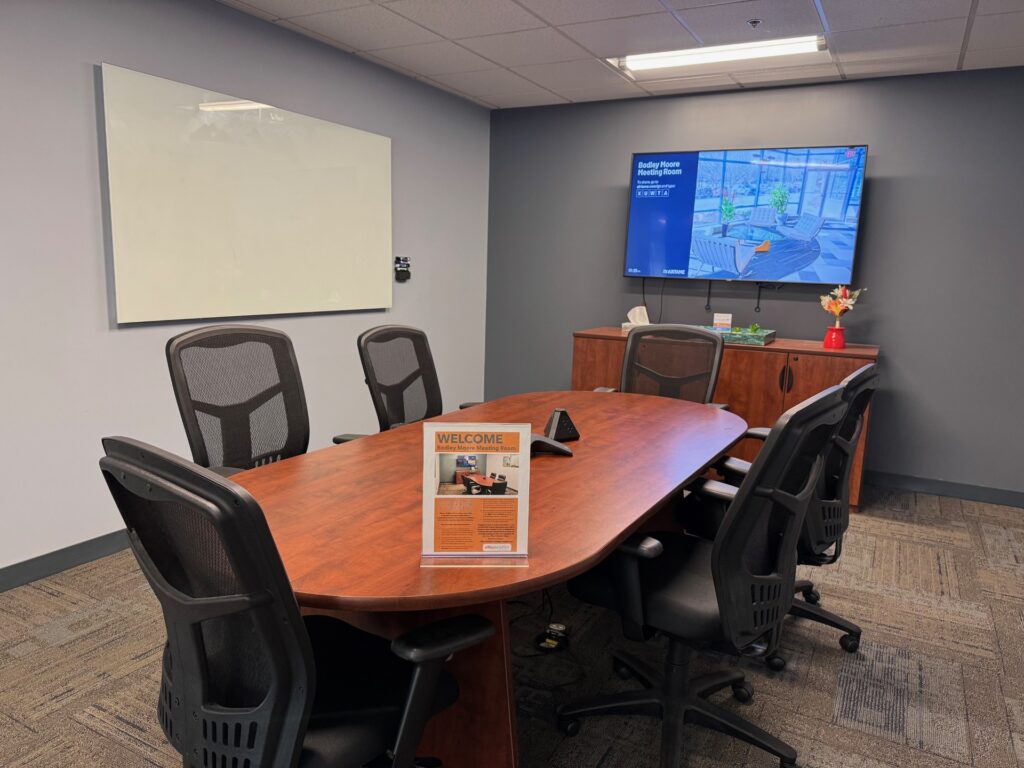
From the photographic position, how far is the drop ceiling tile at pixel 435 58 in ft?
12.9

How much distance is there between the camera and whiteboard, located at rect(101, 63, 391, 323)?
10.2 ft

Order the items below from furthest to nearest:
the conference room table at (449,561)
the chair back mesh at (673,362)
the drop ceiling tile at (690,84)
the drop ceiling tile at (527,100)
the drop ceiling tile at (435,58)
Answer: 1. the drop ceiling tile at (527,100)
2. the drop ceiling tile at (690,84)
3. the drop ceiling tile at (435,58)
4. the chair back mesh at (673,362)
5. the conference room table at (449,561)

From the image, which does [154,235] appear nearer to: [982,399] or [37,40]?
[37,40]

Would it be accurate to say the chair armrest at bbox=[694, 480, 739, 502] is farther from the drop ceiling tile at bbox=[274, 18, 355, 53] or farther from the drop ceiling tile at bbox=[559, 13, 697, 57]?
the drop ceiling tile at bbox=[274, 18, 355, 53]

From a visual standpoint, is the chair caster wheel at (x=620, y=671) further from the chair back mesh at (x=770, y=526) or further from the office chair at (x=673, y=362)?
the office chair at (x=673, y=362)

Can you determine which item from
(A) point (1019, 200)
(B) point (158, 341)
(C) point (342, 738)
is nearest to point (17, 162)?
(B) point (158, 341)

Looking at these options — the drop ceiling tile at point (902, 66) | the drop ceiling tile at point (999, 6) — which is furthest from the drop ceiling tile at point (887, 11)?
the drop ceiling tile at point (902, 66)

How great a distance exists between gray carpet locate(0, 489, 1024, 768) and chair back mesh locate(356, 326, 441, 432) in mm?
933

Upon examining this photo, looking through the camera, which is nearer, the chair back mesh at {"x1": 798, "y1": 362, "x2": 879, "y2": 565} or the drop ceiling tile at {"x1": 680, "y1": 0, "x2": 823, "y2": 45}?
the chair back mesh at {"x1": 798, "y1": 362, "x2": 879, "y2": 565}

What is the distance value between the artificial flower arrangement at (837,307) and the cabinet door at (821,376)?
17cm

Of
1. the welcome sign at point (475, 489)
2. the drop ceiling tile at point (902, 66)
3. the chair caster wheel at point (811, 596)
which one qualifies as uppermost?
the drop ceiling tile at point (902, 66)

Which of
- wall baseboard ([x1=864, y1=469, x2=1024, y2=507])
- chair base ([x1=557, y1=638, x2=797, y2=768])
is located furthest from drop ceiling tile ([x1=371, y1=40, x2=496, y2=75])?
wall baseboard ([x1=864, y1=469, x2=1024, y2=507])

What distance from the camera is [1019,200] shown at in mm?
4027

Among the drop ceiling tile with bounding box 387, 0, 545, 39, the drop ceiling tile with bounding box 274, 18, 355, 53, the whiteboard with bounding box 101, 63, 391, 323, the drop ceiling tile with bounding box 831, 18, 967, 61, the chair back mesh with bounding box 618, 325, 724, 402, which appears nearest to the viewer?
the whiteboard with bounding box 101, 63, 391, 323
